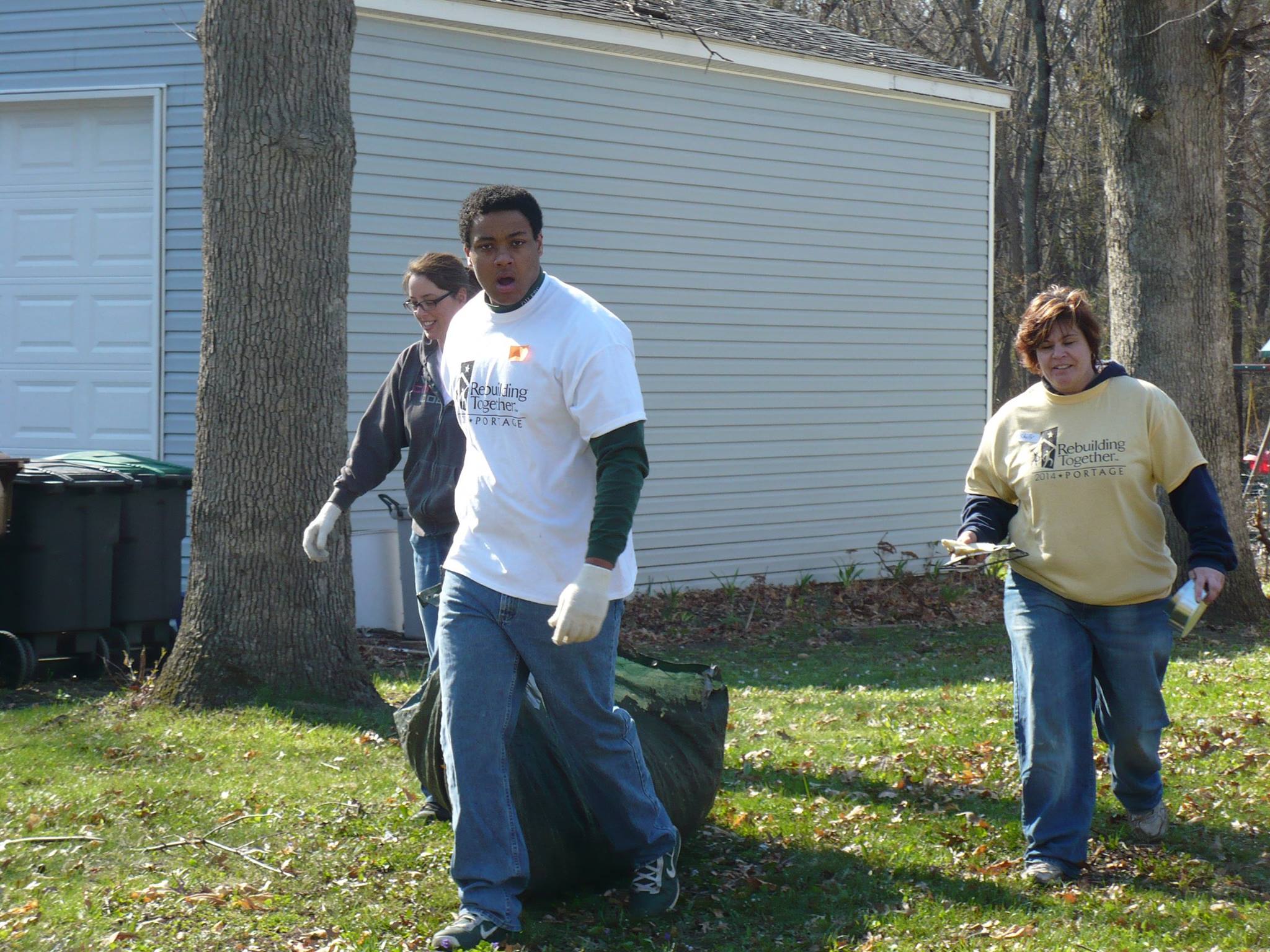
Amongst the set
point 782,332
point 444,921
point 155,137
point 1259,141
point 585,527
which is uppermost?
point 1259,141

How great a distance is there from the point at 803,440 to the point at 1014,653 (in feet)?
27.5

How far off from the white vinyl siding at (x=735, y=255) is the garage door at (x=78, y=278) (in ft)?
5.19

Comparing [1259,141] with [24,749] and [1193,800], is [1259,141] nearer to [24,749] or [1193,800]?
[1193,800]

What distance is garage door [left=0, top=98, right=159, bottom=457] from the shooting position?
10.2m

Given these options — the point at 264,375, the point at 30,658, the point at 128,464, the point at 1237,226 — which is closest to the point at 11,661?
the point at 30,658

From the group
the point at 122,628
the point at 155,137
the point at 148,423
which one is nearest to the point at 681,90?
the point at 155,137

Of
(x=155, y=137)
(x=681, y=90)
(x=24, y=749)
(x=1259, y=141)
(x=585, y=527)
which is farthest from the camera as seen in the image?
(x=1259, y=141)

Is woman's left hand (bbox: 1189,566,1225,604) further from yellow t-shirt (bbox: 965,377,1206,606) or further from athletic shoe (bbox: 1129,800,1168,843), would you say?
athletic shoe (bbox: 1129,800,1168,843)

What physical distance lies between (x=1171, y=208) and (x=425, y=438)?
6.88 m

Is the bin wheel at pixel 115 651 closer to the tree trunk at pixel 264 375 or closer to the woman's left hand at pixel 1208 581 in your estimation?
the tree trunk at pixel 264 375

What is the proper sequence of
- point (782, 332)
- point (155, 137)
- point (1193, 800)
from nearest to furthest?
point (1193, 800), point (155, 137), point (782, 332)

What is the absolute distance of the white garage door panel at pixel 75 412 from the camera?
1019cm

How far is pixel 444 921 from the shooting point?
4152 mm

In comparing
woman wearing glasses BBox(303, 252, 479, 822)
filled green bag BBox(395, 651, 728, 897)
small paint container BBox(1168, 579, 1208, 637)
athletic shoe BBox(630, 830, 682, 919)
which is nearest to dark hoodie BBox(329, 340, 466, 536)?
woman wearing glasses BBox(303, 252, 479, 822)
